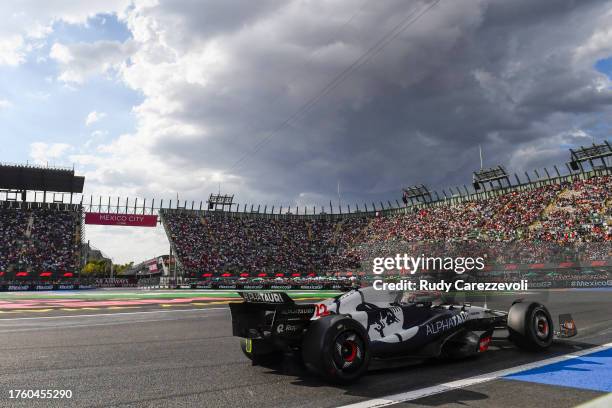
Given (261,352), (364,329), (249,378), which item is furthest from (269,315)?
(364,329)

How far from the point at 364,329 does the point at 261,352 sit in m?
1.38

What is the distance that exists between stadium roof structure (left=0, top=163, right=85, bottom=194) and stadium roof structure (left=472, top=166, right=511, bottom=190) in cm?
5242

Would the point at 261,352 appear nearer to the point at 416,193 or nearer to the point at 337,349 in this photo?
the point at 337,349

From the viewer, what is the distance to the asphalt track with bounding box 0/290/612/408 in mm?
4805

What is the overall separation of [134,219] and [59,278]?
55.7ft

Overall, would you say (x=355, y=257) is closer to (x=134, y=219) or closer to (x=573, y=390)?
(x=134, y=219)

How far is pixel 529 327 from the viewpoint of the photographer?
7191 mm

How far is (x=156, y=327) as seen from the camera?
1178cm

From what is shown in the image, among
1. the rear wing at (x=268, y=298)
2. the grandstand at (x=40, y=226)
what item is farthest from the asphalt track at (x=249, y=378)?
the grandstand at (x=40, y=226)

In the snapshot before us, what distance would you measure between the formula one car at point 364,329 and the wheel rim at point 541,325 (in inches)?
1.2

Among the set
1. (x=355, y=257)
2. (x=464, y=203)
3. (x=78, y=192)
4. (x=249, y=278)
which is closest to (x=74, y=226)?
(x=78, y=192)

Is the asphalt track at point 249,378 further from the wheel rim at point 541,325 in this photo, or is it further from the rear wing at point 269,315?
the rear wing at point 269,315

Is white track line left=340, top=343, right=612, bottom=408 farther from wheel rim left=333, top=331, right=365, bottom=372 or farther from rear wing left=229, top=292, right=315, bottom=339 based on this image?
rear wing left=229, top=292, right=315, bottom=339

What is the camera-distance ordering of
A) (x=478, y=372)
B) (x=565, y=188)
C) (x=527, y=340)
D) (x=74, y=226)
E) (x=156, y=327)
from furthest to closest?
(x=74, y=226)
(x=565, y=188)
(x=156, y=327)
(x=527, y=340)
(x=478, y=372)
